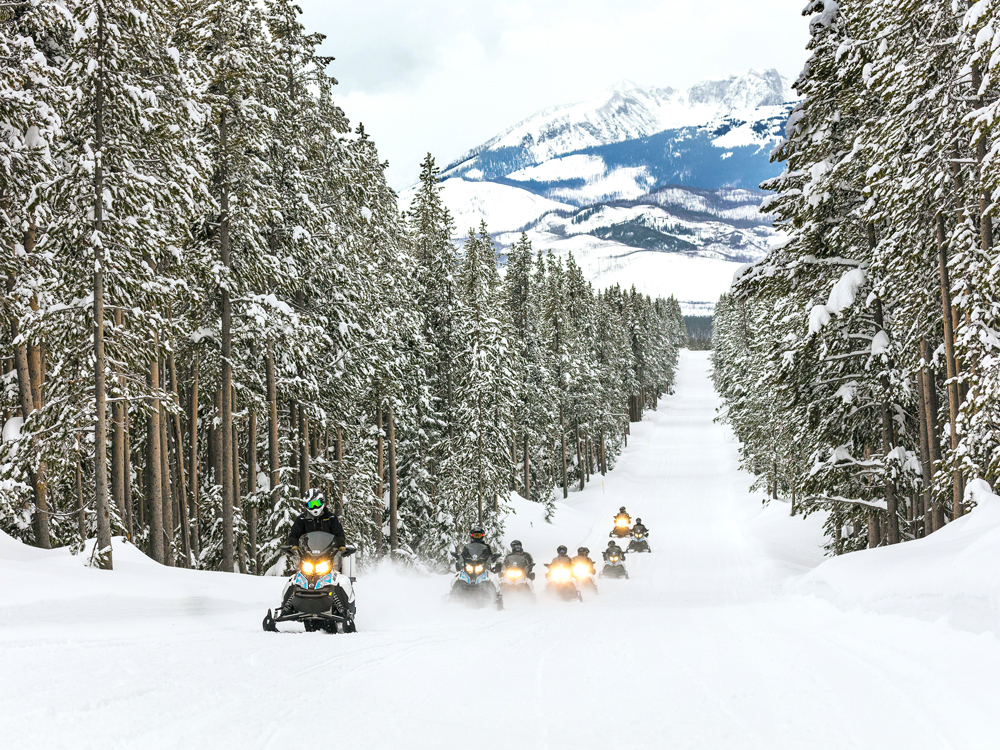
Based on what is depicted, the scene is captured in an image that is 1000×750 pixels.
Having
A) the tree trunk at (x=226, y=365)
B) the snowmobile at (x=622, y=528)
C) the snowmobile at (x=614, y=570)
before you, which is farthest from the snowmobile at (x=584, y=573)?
the snowmobile at (x=622, y=528)

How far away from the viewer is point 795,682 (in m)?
7.17

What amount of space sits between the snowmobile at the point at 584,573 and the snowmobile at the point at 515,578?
10.7ft

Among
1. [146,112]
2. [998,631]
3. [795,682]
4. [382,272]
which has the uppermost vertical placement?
[146,112]

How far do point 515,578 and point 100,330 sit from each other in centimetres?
1083

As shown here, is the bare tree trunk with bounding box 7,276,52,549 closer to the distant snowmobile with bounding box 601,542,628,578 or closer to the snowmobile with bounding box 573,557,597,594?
the snowmobile with bounding box 573,557,597,594

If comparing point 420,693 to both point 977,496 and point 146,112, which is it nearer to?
point 977,496

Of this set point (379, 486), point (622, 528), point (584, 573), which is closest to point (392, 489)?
point (379, 486)

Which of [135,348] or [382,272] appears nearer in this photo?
[135,348]

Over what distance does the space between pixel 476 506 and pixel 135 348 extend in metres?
20.4

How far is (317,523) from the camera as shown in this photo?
1099 centimetres

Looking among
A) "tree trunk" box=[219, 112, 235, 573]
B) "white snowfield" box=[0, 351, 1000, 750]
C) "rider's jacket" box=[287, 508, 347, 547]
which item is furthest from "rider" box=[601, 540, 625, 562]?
"rider's jacket" box=[287, 508, 347, 547]

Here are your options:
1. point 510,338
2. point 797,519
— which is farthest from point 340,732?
point 797,519

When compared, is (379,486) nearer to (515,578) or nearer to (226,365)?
(515,578)

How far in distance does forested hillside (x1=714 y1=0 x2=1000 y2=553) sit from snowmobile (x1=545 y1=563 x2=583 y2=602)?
6.34 metres
